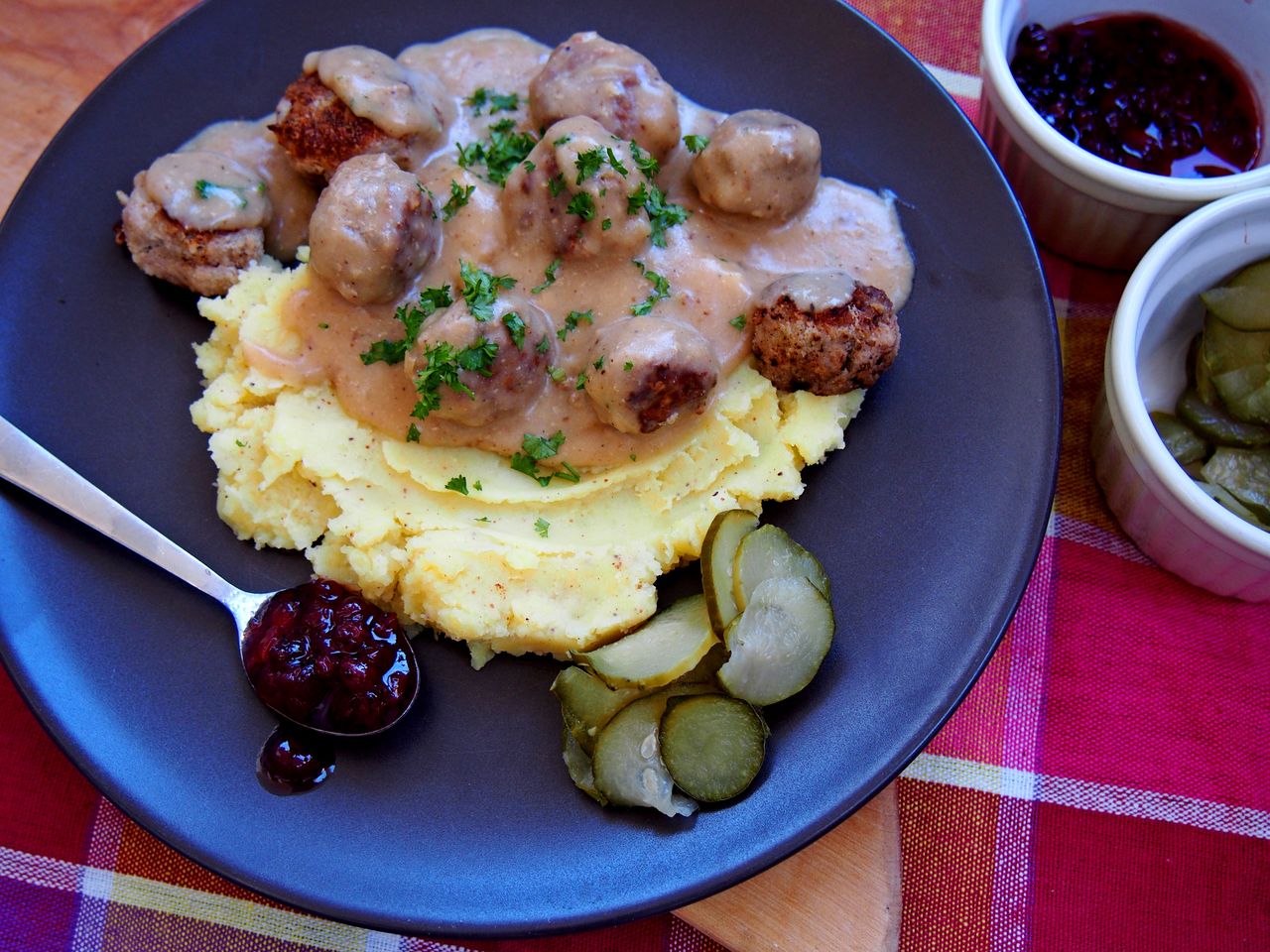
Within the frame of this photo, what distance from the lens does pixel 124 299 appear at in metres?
4.02

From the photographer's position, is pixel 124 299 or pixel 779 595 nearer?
pixel 779 595

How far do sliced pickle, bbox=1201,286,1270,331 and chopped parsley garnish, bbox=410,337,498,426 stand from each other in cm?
253

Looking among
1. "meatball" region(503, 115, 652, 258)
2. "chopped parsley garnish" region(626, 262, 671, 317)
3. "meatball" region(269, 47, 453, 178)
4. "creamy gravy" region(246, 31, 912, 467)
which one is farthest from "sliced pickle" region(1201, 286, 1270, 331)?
"meatball" region(269, 47, 453, 178)

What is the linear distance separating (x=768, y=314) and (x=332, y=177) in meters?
1.57

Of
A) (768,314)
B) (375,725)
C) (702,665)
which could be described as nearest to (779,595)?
(702,665)

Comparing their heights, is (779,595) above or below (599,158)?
below

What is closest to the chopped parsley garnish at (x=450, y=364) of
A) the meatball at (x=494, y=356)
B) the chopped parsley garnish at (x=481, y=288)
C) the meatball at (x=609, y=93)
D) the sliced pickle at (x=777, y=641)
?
the meatball at (x=494, y=356)

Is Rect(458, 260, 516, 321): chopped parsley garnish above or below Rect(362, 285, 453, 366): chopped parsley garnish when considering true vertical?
above

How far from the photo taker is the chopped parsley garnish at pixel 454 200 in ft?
12.8

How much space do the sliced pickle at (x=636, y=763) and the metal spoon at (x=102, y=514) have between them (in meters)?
0.77

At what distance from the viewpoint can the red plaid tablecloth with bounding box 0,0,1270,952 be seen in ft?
12.5

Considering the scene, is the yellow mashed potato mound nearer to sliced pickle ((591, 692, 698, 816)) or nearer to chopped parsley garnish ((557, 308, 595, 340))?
sliced pickle ((591, 692, 698, 816))

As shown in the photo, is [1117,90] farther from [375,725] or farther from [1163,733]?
[375,725]

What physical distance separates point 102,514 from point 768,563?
87.1 inches
